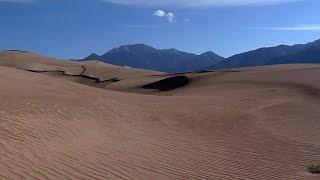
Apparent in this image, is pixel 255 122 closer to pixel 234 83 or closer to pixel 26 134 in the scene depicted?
Answer: pixel 26 134

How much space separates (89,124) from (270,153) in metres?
4.23

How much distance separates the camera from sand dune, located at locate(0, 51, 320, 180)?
9688 mm

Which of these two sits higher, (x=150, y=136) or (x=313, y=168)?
(x=150, y=136)

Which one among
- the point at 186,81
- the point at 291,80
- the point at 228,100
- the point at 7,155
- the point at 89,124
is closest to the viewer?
the point at 7,155

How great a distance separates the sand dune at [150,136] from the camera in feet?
31.8

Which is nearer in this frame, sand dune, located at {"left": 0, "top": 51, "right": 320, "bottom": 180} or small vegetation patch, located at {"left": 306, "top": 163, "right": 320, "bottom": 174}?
sand dune, located at {"left": 0, "top": 51, "right": 320, "bottom": 180}

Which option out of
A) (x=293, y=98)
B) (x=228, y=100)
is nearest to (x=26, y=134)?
(x=228, y=100)

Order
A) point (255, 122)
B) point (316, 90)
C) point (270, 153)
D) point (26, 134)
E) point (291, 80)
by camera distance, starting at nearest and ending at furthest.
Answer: point (26, 134) → point (270, 153) → point (255, 122) → point (316, 90) → point (291, 80)

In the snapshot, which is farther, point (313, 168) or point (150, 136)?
point (150, 136)

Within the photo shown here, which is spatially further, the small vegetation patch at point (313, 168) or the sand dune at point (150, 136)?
the small vegetation patch at point (313, 168)

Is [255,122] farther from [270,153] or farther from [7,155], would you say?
[7,155]

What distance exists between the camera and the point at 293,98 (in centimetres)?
2239

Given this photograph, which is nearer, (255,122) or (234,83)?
(255,122)

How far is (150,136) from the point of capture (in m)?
13.2
